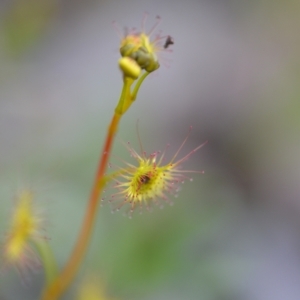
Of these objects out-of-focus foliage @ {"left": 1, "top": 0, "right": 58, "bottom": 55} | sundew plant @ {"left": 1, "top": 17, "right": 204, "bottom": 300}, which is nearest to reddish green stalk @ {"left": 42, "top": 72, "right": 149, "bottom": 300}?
sundew plant @ {"left": 1, "top": 17, "right": 204, "bottom": 300}

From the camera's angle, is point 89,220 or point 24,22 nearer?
point 89,220

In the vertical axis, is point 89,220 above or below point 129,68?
below

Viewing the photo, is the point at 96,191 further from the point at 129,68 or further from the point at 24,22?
the point at 24,22

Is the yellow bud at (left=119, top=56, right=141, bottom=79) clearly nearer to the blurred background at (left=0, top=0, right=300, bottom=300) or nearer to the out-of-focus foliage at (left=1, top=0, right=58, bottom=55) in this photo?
the blurred background at (left=0, top=0, right=300, bottom=300)

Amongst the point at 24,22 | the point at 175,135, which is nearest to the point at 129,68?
the point at 175,135

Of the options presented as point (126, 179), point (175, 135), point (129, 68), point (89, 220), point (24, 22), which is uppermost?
point (24, 22)

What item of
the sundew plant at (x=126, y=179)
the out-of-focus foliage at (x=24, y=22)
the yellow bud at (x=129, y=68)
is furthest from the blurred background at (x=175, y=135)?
the yellow bud at (x=129, y=68)

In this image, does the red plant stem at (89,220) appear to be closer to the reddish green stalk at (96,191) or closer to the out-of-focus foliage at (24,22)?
the reddish green stalk at (96,191)

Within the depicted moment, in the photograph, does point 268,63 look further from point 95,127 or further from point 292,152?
point 95,127
